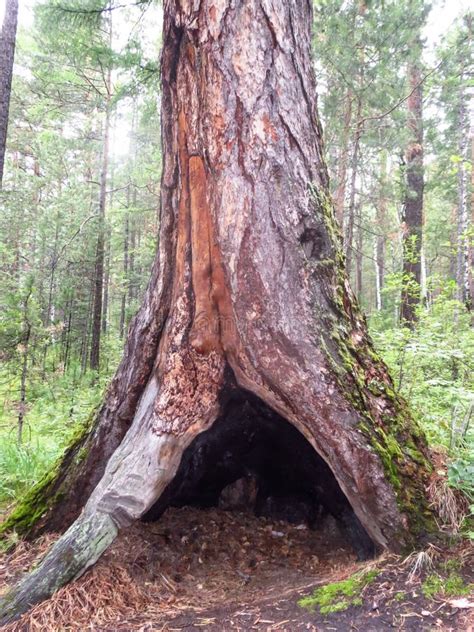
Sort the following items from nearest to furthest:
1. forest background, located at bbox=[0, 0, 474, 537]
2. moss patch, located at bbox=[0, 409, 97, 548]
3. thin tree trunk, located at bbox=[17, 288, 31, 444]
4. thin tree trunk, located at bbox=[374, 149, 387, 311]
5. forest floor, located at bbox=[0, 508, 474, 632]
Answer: forest floor, located at bbox=[0, 508, 474, 632] → moss patch, located at bbox=[0, 409, 97, 548] → forest background, located at bbox=[0, 0, 474, 537] → thin tree trunk, located at bbox=[17, 288, 31, 444] → thin tree trunk, located at bbox=[374, 149, 387, 311]

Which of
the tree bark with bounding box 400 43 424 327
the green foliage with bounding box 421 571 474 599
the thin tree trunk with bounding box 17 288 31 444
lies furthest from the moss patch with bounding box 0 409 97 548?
the tree bark with bounding box 400 43 424 327

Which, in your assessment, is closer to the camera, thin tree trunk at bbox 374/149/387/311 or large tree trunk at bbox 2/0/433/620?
large tree trunk at bbox 2/0/433/620

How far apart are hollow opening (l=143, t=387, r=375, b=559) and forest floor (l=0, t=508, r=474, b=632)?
148mm

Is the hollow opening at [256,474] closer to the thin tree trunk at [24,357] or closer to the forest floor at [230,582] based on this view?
the forest floor at [230,582]

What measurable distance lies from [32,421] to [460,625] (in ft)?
28.3

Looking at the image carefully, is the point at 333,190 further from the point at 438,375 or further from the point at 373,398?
the point at 373,398

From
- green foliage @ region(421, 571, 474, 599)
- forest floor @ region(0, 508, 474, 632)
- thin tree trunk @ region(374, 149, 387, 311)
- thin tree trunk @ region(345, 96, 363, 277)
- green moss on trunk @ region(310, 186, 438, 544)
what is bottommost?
forest floor @ region(0, 508, 474, 632)

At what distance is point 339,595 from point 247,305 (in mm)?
1742

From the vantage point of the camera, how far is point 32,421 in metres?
8.84

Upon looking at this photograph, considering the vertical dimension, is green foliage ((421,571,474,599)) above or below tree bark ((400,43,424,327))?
below

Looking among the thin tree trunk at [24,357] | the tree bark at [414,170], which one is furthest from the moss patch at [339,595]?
the tree bark at [414,170]

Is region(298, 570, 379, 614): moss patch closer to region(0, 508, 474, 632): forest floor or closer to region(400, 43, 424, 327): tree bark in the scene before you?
region(0, 508, 474, 632): forest floor

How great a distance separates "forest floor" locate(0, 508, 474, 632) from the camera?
2184 millimetres

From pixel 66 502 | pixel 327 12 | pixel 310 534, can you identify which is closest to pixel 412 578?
pixel 310 534
